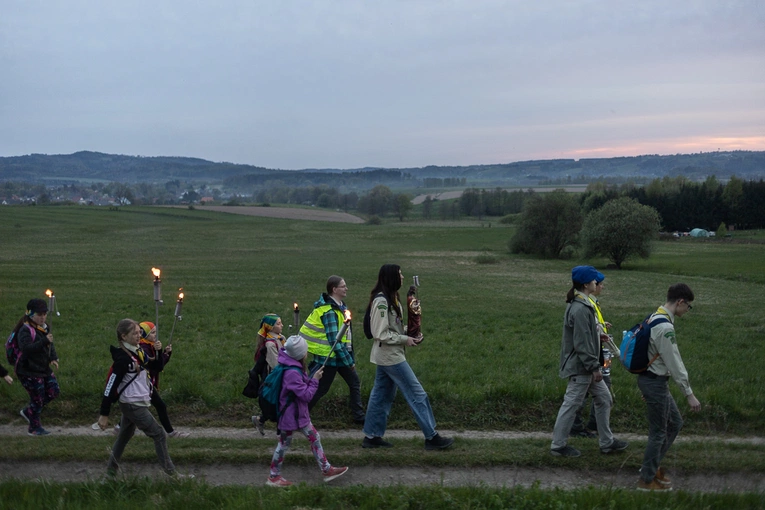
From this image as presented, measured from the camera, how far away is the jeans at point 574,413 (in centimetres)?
749

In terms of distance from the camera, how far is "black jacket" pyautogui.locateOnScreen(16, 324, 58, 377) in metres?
8.84

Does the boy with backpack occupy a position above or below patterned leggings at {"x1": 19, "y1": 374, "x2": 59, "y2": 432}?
above

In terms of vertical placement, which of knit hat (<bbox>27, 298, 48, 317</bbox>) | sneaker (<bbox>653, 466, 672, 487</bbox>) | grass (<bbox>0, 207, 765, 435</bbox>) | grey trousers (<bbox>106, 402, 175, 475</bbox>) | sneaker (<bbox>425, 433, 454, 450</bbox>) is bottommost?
grass (<bbox>0, 207, 765, 435</bbox>)

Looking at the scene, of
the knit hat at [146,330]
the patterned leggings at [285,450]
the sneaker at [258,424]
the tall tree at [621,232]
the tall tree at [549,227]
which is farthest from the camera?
the tall tree at [549,227]

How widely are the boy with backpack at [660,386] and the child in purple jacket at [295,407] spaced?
3.16 metres

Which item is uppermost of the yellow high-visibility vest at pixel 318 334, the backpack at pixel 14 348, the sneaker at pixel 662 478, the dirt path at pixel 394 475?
the yellow high-visibility vest at pixel 318 334

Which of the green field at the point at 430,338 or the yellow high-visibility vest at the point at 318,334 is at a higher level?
the yellow high-visibility vest at the point at 318,334

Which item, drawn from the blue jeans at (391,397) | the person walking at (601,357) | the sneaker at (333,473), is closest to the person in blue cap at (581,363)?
the person walking at (601,357)

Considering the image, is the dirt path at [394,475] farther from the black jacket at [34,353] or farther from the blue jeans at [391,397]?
the black jacket at [34,353]

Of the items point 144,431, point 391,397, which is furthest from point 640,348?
point 144,431

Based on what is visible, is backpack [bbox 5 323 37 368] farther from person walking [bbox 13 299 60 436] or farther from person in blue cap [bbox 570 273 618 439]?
person in blue cap [bbox 570 273 618 439]

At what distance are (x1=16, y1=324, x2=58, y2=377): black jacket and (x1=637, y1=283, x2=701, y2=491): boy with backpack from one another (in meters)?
7.68

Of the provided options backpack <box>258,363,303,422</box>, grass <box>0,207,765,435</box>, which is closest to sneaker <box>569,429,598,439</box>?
grass <box>0,207,765,435</box>

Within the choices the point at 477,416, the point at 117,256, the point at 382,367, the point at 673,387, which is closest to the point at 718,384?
the point at 673,387
